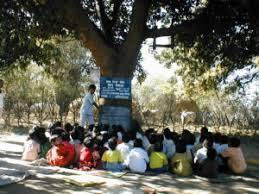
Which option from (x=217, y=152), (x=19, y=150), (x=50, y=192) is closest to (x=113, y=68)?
(x=19, y=150)

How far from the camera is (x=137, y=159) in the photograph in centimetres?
1012

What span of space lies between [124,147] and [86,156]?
0.81m

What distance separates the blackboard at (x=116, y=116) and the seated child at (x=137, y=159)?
4.17m

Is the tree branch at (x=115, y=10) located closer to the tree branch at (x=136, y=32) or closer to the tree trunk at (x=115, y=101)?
the tree branch at (x=136, y=32)

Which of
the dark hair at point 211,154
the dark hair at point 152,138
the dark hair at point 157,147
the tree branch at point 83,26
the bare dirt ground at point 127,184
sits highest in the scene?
the tree branch at point 83,26

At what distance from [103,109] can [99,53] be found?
1.67 m

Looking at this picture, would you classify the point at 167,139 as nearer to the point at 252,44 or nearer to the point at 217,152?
the point at 217,152

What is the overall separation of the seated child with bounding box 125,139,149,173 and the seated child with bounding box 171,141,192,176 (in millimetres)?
582

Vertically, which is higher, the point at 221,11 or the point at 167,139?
the point at 221,11

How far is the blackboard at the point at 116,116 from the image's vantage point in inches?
569

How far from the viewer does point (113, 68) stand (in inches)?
580

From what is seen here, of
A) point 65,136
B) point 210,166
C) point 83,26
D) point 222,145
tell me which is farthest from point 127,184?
point 83,26

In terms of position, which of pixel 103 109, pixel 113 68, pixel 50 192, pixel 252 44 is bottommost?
pixel 50 192

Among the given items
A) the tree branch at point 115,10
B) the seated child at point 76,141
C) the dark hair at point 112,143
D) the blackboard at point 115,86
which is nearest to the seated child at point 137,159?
the dark hair at point 112,143
